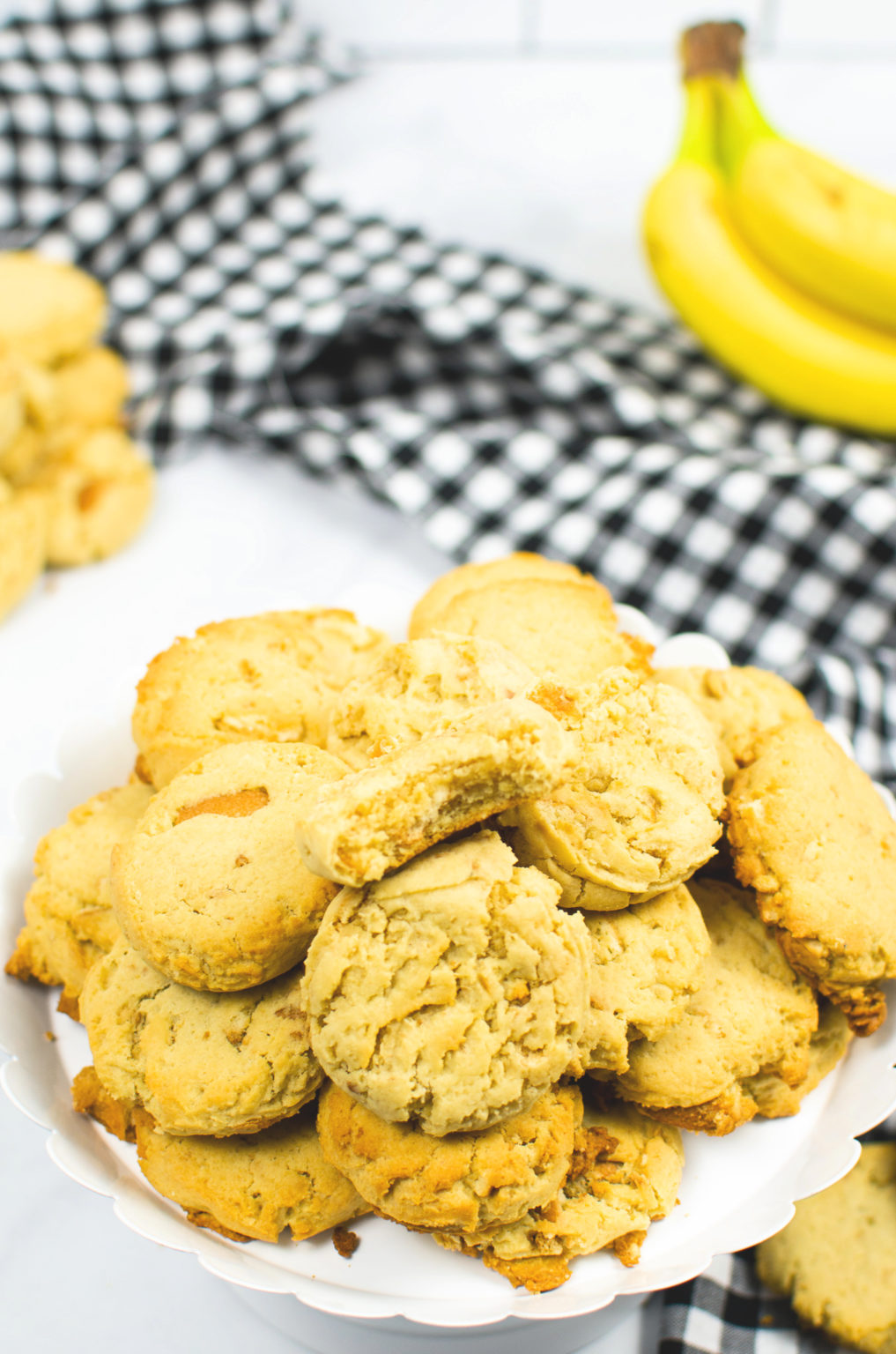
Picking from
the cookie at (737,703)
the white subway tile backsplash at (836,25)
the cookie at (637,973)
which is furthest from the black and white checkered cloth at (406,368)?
the white subway tile backsplash at (836,25)

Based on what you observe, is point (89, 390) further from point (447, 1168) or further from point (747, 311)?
point (447, 1168)

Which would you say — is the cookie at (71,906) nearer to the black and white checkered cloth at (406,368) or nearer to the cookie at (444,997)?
the cookie at (444,997)

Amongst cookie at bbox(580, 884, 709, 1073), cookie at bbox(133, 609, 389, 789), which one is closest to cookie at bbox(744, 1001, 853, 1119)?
cookie at bbox(580, 884, 709, 1073)

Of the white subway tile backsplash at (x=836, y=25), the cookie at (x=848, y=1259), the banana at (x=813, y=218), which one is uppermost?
the white subway tile backsplash at (x=836, y=25)

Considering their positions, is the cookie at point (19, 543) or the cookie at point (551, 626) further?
the cookie at point (19, 543)

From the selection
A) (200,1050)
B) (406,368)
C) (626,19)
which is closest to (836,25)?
(626,19)

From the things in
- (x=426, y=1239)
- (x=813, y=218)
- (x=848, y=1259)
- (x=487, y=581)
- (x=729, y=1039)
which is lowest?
(x=848, y=1259)

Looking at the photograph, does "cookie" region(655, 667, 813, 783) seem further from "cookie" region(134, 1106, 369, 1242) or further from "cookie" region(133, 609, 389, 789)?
"cookie" region(134, 1106, 369, 1242)
